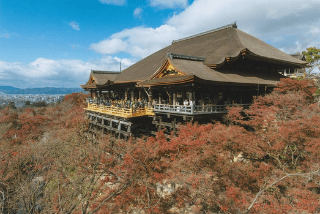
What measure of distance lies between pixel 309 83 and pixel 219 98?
6.65 m

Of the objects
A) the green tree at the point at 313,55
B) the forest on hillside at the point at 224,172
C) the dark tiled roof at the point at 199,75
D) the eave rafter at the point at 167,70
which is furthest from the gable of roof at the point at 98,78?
the green tree at the point at 313,55

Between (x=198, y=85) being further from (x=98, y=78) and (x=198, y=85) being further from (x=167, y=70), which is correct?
(x=98, y=78)

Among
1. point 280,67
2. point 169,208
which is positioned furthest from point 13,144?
point 280,67

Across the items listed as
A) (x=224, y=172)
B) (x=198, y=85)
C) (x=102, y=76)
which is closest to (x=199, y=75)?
(x=198, y=85)

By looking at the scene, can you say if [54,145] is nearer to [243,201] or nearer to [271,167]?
[243,201]

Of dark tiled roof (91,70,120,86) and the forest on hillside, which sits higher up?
dark tiled roof (91,70,120,86)

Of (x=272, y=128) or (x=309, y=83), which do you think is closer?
(x=272, y=128)

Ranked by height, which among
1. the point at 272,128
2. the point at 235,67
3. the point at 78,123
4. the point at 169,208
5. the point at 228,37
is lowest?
the point at 169,208

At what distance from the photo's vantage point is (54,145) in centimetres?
1927

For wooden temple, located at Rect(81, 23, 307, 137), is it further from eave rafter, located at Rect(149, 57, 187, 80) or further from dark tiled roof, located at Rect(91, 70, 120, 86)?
dark tiled roof, located at Rect(91, 70, 120, 86)

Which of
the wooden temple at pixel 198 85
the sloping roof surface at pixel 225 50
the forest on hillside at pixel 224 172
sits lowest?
the forest on hillside at pixel 224 172

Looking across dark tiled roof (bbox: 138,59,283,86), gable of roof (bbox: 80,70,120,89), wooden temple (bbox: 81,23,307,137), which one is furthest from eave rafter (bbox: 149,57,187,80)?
gable of roof (bbox: 80,70,120,89)

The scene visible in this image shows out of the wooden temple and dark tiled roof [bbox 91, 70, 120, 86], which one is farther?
dark tiled roof [bbox 91, 70, 120, 86]

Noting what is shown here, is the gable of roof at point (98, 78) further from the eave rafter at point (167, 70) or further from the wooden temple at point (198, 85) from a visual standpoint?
the eave rafter at point (167, 70)
